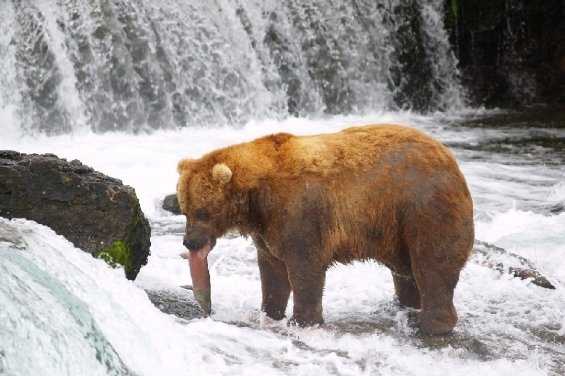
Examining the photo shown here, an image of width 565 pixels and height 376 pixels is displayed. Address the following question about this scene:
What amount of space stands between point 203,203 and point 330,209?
0.83m

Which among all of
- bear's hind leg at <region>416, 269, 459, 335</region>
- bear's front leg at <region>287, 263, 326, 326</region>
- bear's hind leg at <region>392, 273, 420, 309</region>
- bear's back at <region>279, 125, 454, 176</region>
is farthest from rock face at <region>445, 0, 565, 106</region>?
bear's front leg at <region>287, 263, 326, 326</region>

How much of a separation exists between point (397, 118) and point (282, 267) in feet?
41.9

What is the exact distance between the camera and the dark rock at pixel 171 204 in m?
10.1

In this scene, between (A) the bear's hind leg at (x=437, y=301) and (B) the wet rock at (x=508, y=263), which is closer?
(A) the bear's hind leg at (x=437, y=301)

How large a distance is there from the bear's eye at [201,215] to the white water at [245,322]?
→ 0.61 meters

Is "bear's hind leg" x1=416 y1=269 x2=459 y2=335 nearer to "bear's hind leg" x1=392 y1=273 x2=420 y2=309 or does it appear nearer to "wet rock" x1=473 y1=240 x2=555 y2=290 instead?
"bear's hind leg" x1=392 y1=273 x2=420 y2=309

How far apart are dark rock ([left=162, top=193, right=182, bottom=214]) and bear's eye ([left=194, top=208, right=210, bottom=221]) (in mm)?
4119

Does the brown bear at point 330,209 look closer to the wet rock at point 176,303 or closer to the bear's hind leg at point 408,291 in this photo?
the wet rock at point 176,303

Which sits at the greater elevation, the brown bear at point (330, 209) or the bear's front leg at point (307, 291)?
the brown bear at point (330, 209)

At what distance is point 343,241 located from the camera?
6.05 meters

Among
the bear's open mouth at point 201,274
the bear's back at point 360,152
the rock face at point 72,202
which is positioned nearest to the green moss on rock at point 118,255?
the rock face at point 72,202

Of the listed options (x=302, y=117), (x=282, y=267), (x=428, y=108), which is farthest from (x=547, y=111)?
(x=282, y=267)

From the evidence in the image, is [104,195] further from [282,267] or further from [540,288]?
[540,288]

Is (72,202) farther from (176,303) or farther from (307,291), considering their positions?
(307,291)
